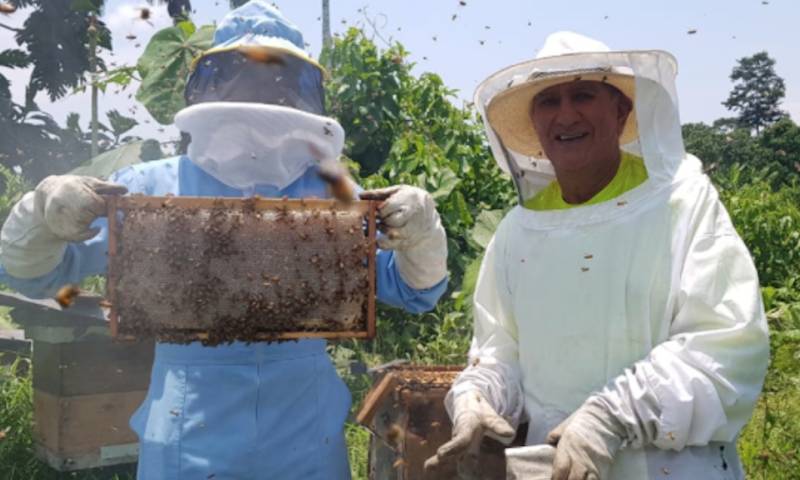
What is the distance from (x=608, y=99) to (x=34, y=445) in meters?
3.93

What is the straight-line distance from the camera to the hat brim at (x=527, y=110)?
8.19 ft

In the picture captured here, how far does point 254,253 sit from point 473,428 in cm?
83

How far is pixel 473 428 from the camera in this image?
2322 millimetres

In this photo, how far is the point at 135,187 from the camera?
273cm

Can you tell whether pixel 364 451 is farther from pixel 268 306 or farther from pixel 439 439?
pixel 268 306

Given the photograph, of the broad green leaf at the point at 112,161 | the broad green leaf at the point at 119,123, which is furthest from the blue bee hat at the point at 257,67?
the broad green leaf at the point at 119,123

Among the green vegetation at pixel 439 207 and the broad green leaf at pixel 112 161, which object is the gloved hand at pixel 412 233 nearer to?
the green vegetation at pixel 439 207

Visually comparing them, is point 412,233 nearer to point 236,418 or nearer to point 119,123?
point 236,418

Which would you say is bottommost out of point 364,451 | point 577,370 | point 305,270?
point 364,451

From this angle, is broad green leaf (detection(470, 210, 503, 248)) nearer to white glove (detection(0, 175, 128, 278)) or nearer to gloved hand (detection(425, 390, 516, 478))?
gloved hand (detection(425, 390, 516, 478))

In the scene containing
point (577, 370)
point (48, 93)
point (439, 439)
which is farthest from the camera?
point (48, 93)

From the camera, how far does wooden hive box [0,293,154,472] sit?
176 inches

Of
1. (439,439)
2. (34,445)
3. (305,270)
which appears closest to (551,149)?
(305,270)

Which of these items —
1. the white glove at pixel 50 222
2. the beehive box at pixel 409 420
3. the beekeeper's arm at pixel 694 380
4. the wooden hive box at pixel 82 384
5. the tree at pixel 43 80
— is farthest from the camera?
the tree at pixel 43 80
